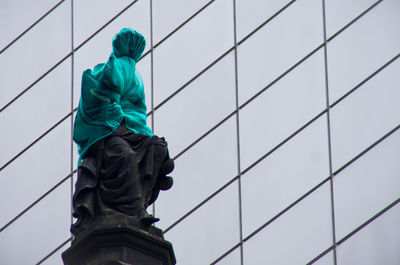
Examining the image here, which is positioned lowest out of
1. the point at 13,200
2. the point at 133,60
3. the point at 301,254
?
the point at 133,60

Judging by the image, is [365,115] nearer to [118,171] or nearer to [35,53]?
[35,53]

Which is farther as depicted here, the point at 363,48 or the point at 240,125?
the point at 363,48

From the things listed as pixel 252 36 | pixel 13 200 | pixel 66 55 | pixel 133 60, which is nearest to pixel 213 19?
pixel 252 36

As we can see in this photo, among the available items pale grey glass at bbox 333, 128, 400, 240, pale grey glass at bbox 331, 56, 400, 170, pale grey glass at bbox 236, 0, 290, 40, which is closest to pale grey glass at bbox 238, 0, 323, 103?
pale grey glass at bbox 236, 0, 290, 40

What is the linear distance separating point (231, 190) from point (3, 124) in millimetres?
6765

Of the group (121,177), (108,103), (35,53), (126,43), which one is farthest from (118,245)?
(35,53)

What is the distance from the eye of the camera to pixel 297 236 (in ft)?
104

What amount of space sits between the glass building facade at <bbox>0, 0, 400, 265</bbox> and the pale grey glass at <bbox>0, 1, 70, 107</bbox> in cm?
3

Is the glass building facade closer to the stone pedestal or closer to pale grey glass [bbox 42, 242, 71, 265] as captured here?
pale grey glass [bbox 42, 242, 71, 265]

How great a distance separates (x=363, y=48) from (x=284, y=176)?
3.46 metres

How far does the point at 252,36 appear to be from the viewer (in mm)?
34219

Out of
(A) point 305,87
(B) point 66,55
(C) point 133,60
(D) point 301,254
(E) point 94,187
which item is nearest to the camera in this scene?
(E) point 94,187

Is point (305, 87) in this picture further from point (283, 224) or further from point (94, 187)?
point (94, 187)

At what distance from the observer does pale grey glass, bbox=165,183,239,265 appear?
32.0 metres
